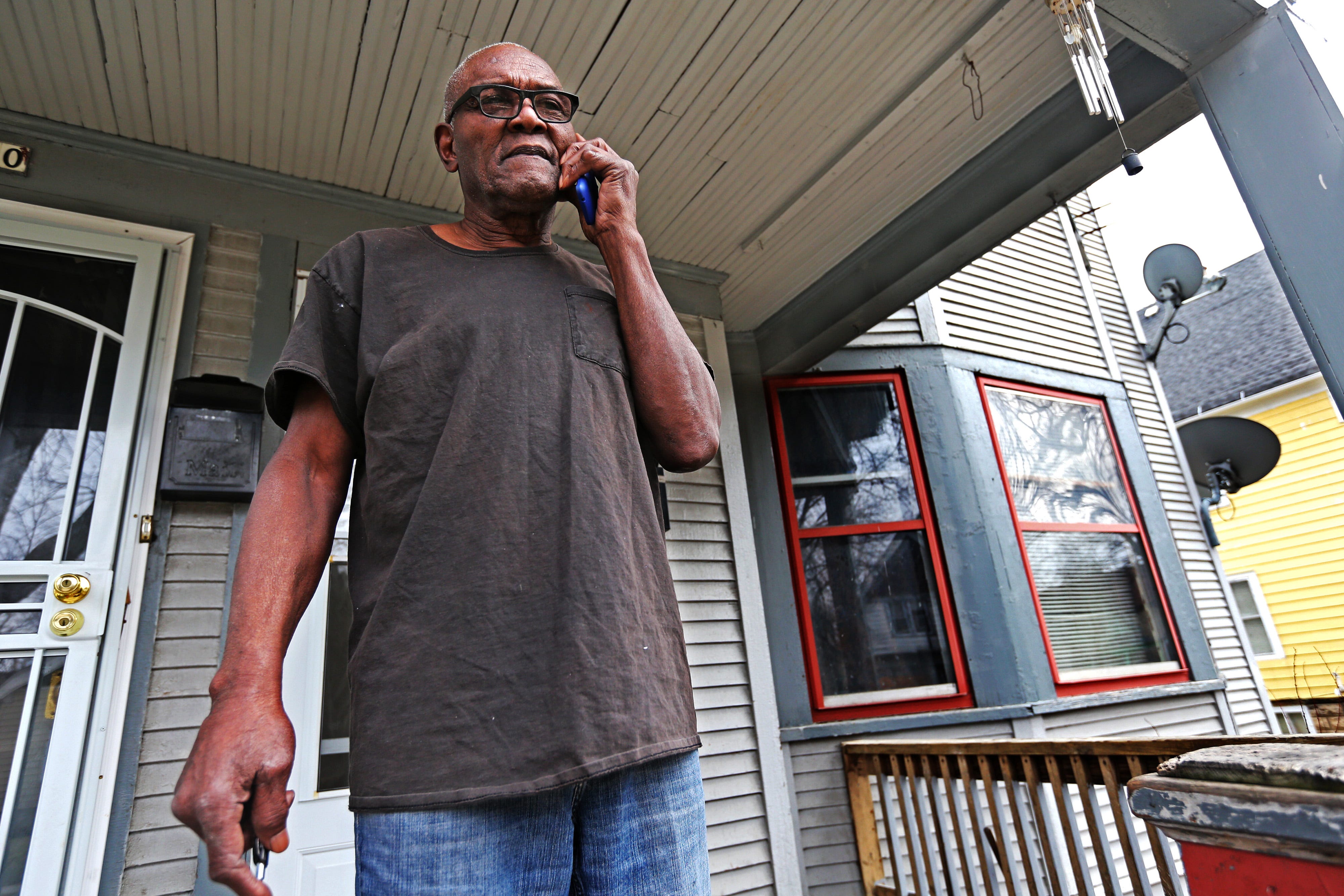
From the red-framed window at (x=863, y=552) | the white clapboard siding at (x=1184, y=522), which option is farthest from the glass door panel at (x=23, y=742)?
the white clapboard siding at (x=1184, y=522)

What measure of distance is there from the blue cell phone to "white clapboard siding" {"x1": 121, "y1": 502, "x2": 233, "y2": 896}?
172 cm

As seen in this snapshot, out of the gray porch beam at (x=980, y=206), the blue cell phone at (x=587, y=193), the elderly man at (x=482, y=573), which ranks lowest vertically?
the elderly man at (x=482, y=573)

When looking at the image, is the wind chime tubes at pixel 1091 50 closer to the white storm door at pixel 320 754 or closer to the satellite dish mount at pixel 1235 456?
the white storm door at pixel 320 754

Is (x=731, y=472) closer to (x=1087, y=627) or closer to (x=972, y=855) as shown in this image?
(x=972, y=855)

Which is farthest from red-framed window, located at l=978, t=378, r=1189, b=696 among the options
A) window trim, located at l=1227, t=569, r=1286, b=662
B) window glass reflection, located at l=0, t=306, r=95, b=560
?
window trim, located at l=1227, t=569, r=1286, b=662

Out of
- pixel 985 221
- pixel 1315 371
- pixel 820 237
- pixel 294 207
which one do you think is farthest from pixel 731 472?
pixel 1315 371

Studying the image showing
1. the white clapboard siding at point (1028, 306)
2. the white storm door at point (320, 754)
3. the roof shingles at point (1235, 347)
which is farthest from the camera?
the roof shingles at point (1235, 347)

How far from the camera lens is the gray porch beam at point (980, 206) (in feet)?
7.88

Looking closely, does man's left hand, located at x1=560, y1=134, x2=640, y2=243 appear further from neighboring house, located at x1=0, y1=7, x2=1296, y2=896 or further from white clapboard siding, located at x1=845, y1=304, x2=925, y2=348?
white clapboard siding, located at x1=845, y1=304, x2=925, y2=348

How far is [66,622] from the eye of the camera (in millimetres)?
1982

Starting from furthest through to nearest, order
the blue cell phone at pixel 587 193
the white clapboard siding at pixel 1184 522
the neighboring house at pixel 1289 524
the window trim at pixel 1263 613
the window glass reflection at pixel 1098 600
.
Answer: the window trim at pixel 1263 613 → the neighboring house at pixel 1289 524 → the white clapboard siding at pixel 1184 522 → the window glass reflection at pixel 1098 600 → the blue cell phone at pixel 587 193

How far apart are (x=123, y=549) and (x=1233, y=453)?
7270mm

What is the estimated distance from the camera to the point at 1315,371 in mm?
8797

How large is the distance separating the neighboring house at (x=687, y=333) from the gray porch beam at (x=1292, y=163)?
0.17 m
